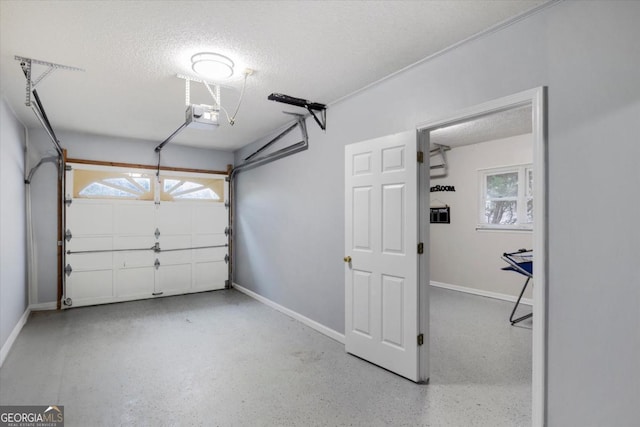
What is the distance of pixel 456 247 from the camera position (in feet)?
18.8

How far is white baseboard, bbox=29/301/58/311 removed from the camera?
14.9 ft

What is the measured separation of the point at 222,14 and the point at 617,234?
96.2 inches

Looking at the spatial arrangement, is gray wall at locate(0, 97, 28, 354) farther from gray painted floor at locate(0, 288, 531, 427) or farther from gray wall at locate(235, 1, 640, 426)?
gray wall at locate(235, 1, 640, 426)

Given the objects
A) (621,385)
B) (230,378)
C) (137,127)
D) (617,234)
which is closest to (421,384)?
(621,385)

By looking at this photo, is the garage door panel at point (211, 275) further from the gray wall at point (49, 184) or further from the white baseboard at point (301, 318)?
the gray wall at point (49, 184)

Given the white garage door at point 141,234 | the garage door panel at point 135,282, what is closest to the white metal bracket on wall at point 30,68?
the white garage door at point 141,234

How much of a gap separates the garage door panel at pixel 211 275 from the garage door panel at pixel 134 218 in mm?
1041

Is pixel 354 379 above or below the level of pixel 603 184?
below

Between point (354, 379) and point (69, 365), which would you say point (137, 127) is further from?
point (354, 379)

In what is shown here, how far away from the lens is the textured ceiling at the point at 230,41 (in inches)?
75.4

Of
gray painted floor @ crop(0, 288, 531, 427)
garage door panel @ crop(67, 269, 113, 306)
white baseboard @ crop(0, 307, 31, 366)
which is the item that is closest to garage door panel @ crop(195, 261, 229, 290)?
garage door panel @ crop(67, 269, 113, 306)

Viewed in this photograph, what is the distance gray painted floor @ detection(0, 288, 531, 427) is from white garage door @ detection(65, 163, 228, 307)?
36.8 inches

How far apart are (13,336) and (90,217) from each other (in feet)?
6.36

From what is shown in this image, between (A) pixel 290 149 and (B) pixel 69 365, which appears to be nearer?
(B) pixel 69 365
